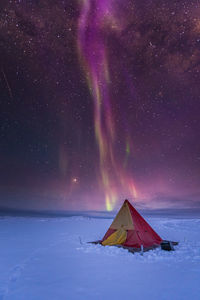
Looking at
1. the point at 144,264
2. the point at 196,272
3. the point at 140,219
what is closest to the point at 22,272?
the point at 144,264

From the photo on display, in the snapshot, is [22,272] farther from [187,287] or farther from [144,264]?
[187,287]

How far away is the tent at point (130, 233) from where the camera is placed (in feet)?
40.0

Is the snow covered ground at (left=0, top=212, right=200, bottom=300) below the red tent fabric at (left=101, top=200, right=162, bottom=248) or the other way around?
below

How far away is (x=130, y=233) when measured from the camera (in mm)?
12578

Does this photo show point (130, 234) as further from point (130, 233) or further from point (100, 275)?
point (100, 275)

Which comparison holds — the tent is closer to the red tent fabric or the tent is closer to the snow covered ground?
the red tent fabric

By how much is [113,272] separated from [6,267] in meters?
4.12

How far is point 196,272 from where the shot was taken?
784cm

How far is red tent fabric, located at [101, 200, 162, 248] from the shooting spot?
12.2m

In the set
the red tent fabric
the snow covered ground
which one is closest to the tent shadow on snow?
the red tent fabric

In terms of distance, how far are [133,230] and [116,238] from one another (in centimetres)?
111

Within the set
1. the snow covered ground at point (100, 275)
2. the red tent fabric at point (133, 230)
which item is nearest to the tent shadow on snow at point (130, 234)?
the red tent fabric at point (133, 230)

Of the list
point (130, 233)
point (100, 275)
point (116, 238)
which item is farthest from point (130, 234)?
point (100, 275)

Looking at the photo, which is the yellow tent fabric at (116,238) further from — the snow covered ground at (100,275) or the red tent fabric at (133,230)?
the snow covered ground at (100,275)
